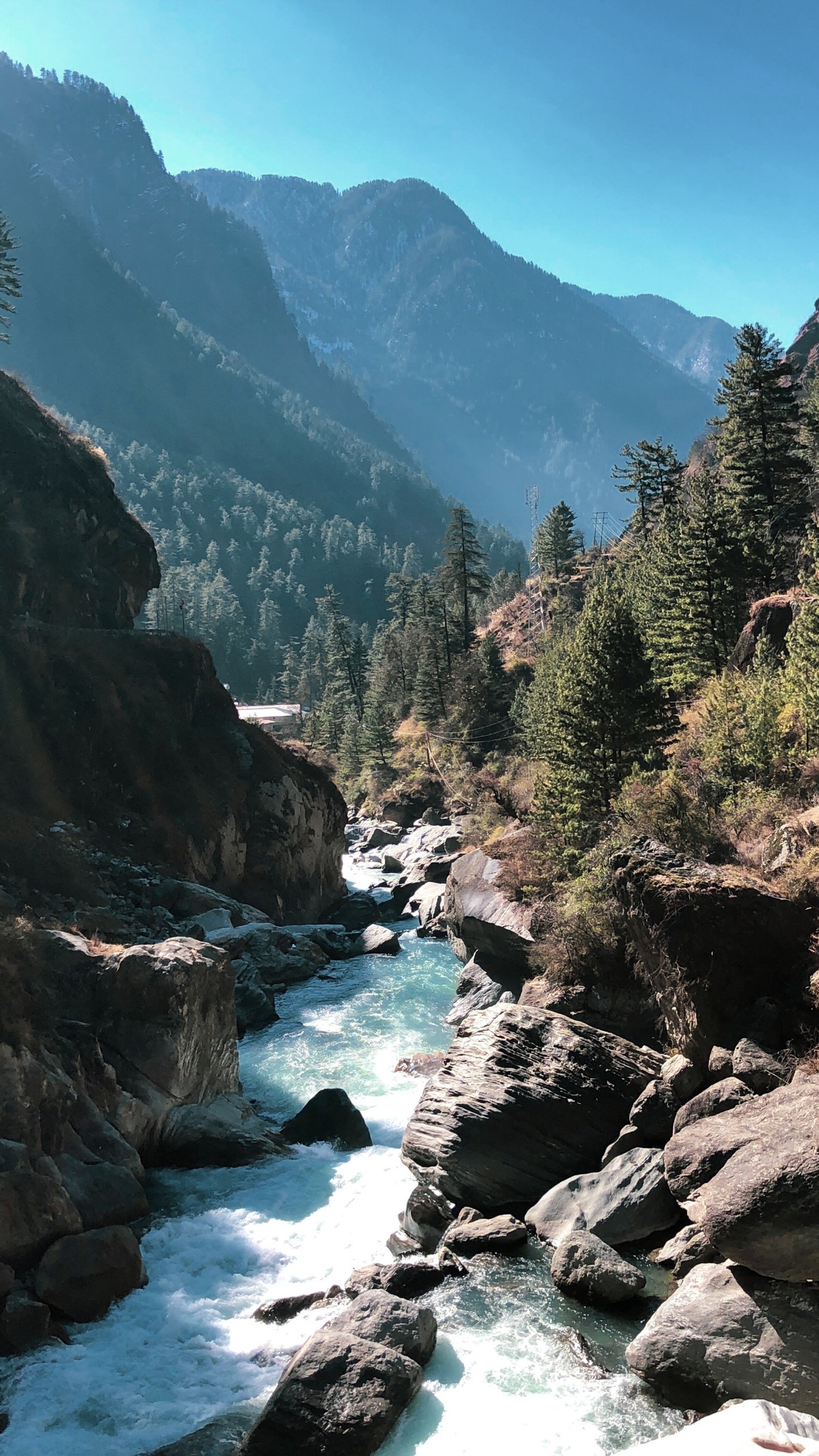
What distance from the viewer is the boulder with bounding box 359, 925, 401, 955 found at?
38.3m

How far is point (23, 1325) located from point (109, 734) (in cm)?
2761

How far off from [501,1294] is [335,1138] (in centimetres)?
695

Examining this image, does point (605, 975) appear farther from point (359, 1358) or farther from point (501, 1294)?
point (359, 1358)

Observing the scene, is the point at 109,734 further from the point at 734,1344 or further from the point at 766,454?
the point at 766,454

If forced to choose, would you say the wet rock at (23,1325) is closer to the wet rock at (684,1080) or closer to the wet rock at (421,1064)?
the wet rock at (684,1080)

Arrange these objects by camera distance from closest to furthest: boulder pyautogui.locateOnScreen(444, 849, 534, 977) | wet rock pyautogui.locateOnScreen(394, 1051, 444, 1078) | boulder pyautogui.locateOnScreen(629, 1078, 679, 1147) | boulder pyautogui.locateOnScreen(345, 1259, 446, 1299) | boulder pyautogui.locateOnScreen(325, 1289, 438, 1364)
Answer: boulder pyautogui.locateOnScreen(325, 1289, 438, 1364), boulder pyautogui.locateOnScreen(345, 1259, 446, 1299), boulder pyautogui.locateOnScreen(629, 1078, 679, 1147), wet rock pyautogui.locateOnScreen(394, 1051, 444, 1078), boulder pyautogui.locateOnScreen(444, 849, 534, 977)

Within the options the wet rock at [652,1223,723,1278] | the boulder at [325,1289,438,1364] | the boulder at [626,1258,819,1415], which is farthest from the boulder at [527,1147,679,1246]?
the boulder at [325,1289,438,1364]

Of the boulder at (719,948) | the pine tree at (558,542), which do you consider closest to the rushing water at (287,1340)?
the boulder at (719,948)

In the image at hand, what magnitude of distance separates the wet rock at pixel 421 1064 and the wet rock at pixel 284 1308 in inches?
390

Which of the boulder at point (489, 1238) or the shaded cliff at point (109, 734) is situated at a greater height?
the shaded cliff at point (109, 734)

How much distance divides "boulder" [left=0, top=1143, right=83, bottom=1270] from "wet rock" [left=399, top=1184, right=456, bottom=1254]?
5770 mm

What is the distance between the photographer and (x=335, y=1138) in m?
18.9

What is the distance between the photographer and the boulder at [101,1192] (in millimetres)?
13977

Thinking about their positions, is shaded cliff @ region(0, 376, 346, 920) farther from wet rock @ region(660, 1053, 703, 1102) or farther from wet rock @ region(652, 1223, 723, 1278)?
wet rock @ region(652, 1223, 723, 1278)
